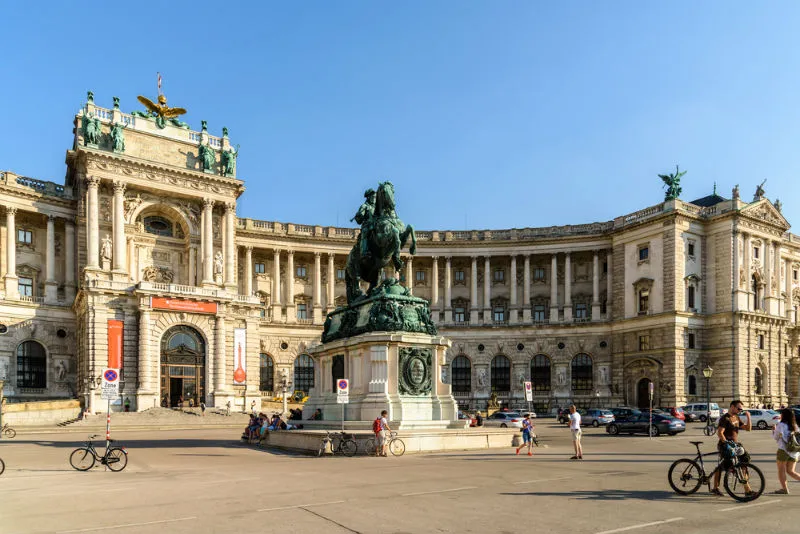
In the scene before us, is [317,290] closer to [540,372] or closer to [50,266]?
[540,372]

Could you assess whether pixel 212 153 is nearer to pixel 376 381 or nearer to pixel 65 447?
pixel 65 447

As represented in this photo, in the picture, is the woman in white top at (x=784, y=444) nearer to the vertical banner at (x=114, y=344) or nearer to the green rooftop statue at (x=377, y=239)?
the green rooftop statue at (x=377, y=239)

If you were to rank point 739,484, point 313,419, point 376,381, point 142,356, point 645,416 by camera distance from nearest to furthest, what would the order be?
point 739,484 < point 376,381 < point 313,419 < point 645,416 < point 142,356

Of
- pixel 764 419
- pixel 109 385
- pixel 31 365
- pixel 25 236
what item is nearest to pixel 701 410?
pixel 764 419

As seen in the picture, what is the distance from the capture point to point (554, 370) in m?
74.1

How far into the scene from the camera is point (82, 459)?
21.0 meters

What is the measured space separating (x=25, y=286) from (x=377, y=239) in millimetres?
47242

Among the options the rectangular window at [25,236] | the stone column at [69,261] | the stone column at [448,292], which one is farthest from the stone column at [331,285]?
the rectangular window at [25,236]

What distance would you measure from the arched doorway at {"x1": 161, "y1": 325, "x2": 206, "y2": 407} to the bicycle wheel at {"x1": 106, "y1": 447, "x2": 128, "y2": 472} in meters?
38.5

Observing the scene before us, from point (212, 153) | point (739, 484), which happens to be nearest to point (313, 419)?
point (739, 484)

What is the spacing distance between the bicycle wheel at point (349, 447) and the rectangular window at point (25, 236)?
166 feet

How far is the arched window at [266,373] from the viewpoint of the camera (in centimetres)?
7231

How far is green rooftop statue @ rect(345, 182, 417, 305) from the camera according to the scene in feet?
89.9

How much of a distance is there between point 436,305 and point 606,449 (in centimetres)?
4810
